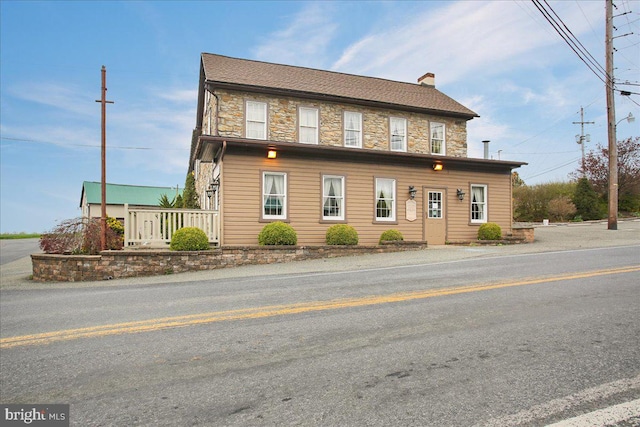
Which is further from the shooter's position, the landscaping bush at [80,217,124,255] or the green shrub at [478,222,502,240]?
the green shrub at [478,222,502,240]

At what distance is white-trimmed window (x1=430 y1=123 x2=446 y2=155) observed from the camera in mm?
19781

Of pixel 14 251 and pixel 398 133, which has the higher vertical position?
pixel 398 133

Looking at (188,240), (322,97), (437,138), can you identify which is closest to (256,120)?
(322,97)

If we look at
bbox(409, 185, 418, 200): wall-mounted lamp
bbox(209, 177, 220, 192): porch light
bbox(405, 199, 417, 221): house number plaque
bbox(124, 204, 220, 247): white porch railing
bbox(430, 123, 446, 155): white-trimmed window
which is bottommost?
bbox(124, 204, 220, 247): white porch railing

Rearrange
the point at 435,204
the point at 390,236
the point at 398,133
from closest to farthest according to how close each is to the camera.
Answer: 1. the point at 390,236
2. the point at 435,204
3. the point at 398,133

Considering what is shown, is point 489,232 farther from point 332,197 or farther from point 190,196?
point 190,196

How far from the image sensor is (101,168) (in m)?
13.1

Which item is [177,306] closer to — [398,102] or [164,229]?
[164,229]

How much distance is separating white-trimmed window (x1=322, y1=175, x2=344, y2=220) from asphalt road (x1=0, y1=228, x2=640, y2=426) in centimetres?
855

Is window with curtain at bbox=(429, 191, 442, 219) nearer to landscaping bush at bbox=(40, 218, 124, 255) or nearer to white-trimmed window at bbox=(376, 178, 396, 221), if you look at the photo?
white-trimmed window at bbox=(376, 178, 396, 221)

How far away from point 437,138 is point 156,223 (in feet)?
44.3

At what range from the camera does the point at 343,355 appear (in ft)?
12.5

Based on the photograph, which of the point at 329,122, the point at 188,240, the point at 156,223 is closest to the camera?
the point at 188,240

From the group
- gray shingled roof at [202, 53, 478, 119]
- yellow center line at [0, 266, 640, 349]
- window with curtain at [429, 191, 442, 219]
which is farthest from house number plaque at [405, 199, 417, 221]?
yellow center line at [0, 266, 640, 349]
